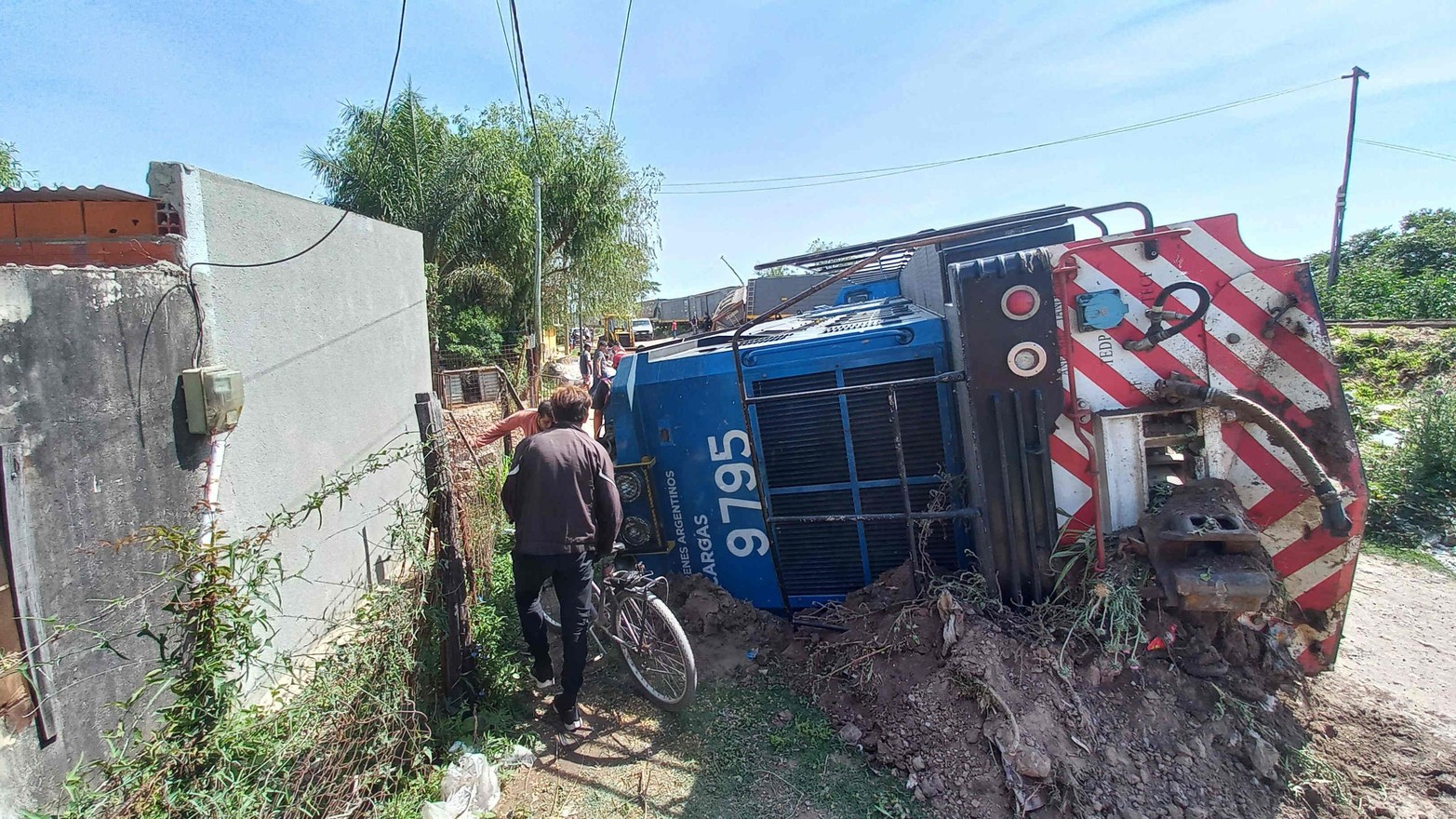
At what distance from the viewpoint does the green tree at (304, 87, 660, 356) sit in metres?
16.7

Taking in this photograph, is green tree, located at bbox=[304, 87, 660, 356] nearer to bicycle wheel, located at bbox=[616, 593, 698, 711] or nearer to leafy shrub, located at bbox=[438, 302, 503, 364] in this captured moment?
leafy shrub, located at bbox=[438, 302, 503, 364]

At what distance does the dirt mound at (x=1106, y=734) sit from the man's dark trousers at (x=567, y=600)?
1272mm

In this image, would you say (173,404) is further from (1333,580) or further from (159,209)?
(1333,580)

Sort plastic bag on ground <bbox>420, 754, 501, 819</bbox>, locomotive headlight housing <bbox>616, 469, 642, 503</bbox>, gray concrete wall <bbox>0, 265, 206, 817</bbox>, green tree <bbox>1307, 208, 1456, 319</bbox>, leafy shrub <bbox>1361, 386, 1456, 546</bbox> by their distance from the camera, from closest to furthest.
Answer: gray concrete wall <bbox>0, 265, 206, 817</bbox> < plastic bag on ground <bbox>420, 754, 501, 819</bbox> < locomotive headlight housing <bbox>616, 469, 642, 503</bbox> < leafy shrub <bbox>1361, 386, 1456, 546</bbox> < green tree <bbox>1307, 208, 1456, 319</bbox>

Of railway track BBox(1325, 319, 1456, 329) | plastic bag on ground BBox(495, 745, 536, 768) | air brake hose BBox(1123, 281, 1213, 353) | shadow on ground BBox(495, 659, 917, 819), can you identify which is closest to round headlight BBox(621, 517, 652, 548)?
shadow on ground BBox(495, 659, 917, 819)

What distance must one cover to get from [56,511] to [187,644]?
785mm

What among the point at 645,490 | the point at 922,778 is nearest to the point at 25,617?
the point at 645,490

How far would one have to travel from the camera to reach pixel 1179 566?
269cm

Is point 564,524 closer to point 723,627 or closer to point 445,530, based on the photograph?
point 445,530

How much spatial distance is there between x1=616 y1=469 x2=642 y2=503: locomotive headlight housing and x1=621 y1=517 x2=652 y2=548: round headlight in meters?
0.13

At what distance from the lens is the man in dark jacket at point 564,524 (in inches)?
122

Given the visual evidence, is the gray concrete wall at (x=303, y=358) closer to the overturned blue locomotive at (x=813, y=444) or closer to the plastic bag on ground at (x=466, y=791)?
the plastic bag on ground at (x=466, y=791)

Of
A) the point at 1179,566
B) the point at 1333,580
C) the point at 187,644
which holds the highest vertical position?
the point at 187,644

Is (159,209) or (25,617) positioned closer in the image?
(25,617)
